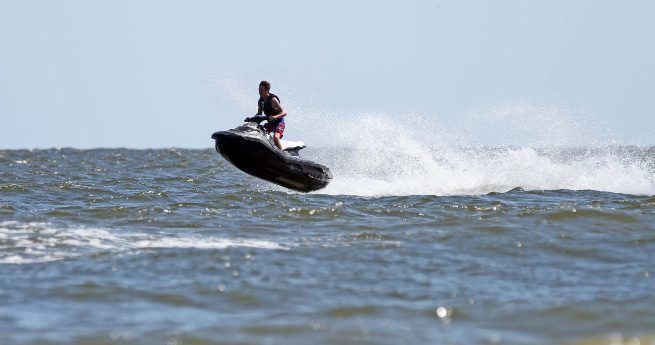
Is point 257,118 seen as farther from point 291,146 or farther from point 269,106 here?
point 291,146

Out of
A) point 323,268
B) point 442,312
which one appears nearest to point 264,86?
point 323,268

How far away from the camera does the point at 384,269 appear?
934cm

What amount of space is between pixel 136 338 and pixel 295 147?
10.7 m

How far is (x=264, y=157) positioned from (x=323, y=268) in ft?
22.5

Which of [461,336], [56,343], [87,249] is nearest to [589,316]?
[461,336]

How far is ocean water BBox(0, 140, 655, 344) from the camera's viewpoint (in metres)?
7.05

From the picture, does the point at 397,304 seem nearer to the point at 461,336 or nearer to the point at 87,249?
the point at 461,336

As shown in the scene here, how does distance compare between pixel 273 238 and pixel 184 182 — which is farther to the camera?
pixel 184 182

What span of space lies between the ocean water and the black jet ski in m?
0.34

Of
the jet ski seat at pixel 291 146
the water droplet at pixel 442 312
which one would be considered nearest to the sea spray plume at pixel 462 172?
the jet ski seat at pixel 291 146

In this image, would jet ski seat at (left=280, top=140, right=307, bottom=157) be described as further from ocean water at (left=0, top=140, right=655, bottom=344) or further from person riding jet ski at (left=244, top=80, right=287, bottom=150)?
ocean water at (left=0, top=140, right=655, bottom=344)

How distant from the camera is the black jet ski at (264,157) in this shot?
1583 cm

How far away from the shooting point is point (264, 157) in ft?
52.7

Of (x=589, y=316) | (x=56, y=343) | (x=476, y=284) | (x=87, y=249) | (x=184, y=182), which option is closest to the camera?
(x=56, y=343)
